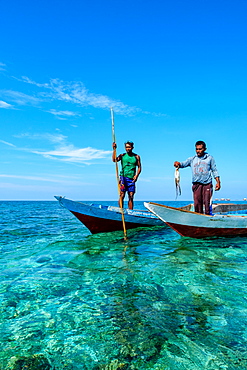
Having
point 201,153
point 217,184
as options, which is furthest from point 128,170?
point 217,184

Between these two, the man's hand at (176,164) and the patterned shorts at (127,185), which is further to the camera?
the patterned shorts at (127,185)

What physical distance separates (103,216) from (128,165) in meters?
2.05

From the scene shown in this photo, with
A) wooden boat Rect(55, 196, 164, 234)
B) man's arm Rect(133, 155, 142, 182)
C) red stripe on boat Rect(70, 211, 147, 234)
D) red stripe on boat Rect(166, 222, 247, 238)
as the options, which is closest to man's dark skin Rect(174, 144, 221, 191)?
red stripe on boat Rect(166, 222, 247, 238)

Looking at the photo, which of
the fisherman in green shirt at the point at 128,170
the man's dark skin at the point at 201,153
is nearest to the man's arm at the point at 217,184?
the man's dark skin at the point at 201,153

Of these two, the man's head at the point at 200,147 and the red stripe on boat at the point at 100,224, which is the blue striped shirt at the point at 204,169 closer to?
the man's head at the point at 200,147

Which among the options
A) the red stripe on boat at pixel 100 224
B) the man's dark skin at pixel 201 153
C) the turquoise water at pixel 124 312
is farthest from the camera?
the red stripe on boat at pixel 100 224

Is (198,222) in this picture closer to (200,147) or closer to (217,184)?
(217,184)

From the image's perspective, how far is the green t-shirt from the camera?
9.16 metres

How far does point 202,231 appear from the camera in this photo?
759 cm

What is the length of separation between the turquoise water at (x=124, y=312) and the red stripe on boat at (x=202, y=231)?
5.75 ft

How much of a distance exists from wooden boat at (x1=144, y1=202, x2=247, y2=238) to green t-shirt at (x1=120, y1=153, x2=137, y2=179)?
2434 millimetres

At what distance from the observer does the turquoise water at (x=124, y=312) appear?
7.05 ft

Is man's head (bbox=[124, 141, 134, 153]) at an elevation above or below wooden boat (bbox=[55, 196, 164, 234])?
above

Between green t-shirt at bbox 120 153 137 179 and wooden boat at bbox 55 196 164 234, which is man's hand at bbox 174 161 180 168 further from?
wooden boat at bbox 55 196 164 234
